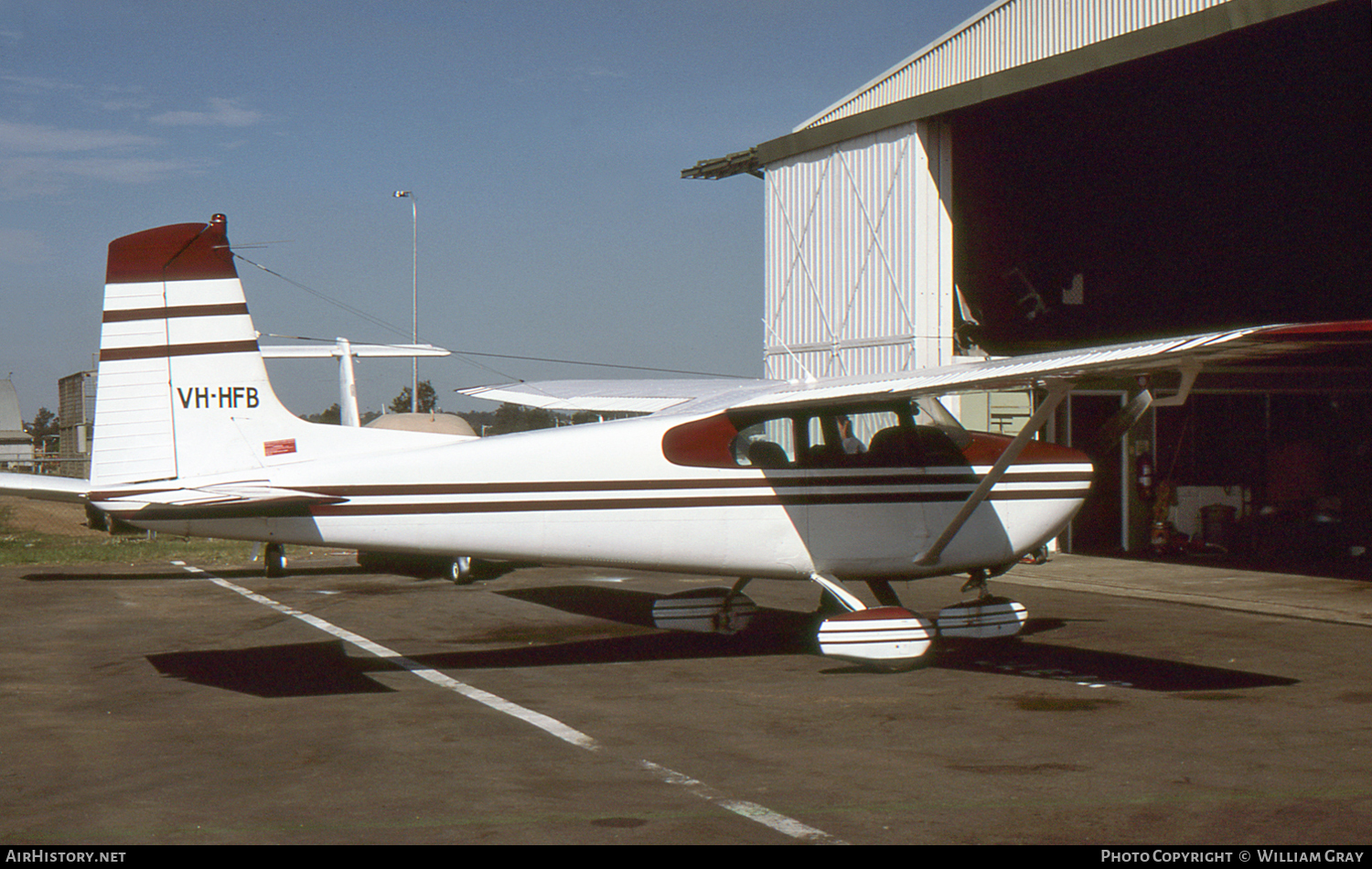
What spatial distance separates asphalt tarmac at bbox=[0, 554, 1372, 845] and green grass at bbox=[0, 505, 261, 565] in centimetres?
844

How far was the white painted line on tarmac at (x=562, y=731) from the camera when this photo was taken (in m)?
5.22

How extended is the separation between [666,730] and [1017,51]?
47.9ft

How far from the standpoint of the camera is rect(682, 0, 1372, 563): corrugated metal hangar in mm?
18719

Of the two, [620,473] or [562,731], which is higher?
[620,473]

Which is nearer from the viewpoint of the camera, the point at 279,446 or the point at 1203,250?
the point at 279,446

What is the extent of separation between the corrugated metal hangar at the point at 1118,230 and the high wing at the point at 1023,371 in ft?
23.2

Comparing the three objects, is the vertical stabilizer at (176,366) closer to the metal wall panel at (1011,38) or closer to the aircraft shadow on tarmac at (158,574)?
the aircraft shadow on tarmac at (158,574)

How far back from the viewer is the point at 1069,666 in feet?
31.0

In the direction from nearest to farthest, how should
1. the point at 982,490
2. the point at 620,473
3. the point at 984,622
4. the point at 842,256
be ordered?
the point at 620,473 < the point at 982,490 < the point at 984,622 < the point at 842,256

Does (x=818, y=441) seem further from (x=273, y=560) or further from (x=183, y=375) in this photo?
(x=273, y=560)

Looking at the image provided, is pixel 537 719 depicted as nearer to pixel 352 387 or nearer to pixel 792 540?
pixel 792 540

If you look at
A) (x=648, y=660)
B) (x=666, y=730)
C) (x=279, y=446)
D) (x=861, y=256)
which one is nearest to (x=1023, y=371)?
(x=666, y=730)

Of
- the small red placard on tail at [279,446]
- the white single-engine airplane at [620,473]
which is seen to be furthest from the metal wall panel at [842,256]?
the small red placard on tail at [279,446]

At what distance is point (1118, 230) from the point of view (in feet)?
77.5
